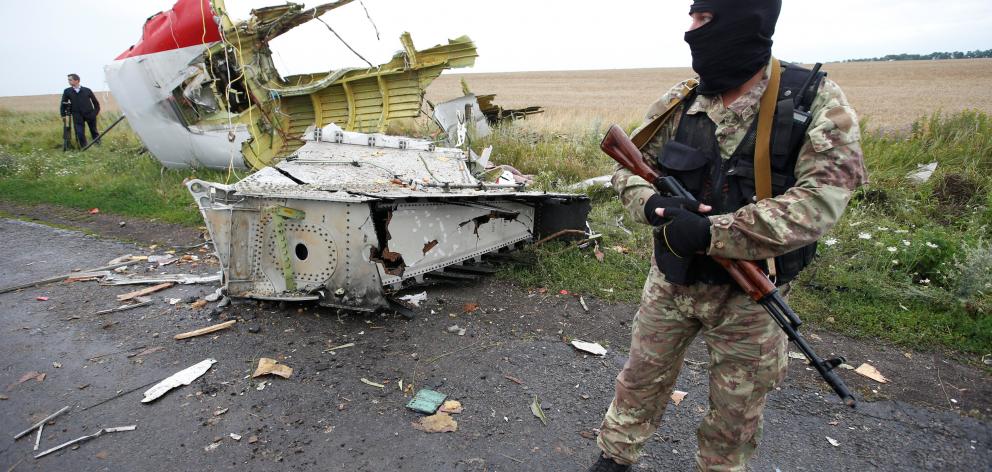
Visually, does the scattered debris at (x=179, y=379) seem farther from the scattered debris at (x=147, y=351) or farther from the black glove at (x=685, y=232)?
the black glove at (x=685, y=232)

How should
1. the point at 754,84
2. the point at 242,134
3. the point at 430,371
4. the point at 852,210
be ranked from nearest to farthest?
1. the point at 754,84
2. the point at 430,371
3. the point at 852,210
4. the point at 242,134

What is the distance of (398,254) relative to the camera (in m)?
3.86

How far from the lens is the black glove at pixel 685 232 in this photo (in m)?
1.75

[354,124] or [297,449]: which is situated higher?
[354,124]

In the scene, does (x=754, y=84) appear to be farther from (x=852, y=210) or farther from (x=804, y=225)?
(x=852, y=210)

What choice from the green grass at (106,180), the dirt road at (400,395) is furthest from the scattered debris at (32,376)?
the green grass at (106,180)

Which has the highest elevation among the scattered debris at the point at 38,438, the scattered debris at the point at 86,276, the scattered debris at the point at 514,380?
the scattered debris at the point at 86,276

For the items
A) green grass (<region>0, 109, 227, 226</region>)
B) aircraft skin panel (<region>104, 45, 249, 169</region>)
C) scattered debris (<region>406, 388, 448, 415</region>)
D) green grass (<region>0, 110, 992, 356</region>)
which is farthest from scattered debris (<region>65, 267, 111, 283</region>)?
scattered debris (<region>406, 388, 448, 415</region>)

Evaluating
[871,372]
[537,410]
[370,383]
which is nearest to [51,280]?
[370,383]

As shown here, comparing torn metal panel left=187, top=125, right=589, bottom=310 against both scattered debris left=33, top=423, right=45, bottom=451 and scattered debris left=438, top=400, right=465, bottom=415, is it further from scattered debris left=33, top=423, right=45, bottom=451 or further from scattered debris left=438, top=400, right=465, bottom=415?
scattered debris left=33, top=423, right=45, bottom=451

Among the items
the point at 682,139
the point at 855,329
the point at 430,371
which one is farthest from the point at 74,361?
the point at 855,329

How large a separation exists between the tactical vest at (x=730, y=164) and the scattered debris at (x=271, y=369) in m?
2.35

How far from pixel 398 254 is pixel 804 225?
276 centimetres

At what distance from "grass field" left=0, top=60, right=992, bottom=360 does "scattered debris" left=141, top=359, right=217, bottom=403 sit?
239 cm
